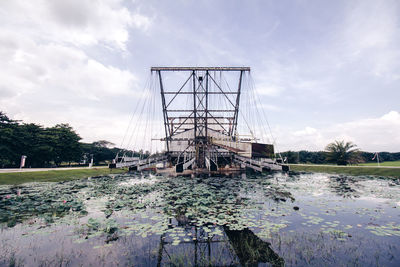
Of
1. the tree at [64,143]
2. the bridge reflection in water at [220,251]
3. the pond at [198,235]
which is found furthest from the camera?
the tree at [64,143]

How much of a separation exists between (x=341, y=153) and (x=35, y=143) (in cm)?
7388

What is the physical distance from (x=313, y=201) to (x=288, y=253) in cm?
746

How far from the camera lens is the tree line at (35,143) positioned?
35469mm

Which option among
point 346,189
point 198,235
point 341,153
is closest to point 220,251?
point 198,235

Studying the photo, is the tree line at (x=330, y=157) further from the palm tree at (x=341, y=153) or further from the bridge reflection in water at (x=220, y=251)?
the bridge reflection in water at (x=220, y=251)

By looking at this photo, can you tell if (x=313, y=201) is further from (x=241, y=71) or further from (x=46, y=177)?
(x=241, y=71)

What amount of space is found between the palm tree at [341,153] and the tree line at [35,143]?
68.2 meters

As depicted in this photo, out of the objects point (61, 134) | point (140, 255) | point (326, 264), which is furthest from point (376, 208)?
point (61, 134)

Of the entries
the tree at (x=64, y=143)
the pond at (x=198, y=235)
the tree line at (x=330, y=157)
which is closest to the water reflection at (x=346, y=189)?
the pond at (x=198, y=235)

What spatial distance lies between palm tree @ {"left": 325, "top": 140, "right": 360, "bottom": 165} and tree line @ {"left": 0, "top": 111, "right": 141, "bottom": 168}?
68.2 metres

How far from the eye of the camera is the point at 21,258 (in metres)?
4.43

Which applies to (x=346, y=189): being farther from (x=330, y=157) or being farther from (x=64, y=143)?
(x=64, y=143)

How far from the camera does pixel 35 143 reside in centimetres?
4222

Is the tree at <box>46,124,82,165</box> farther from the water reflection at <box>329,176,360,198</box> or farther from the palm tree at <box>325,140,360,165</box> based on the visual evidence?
the palm tree at <box>325,140,360,165</box>
